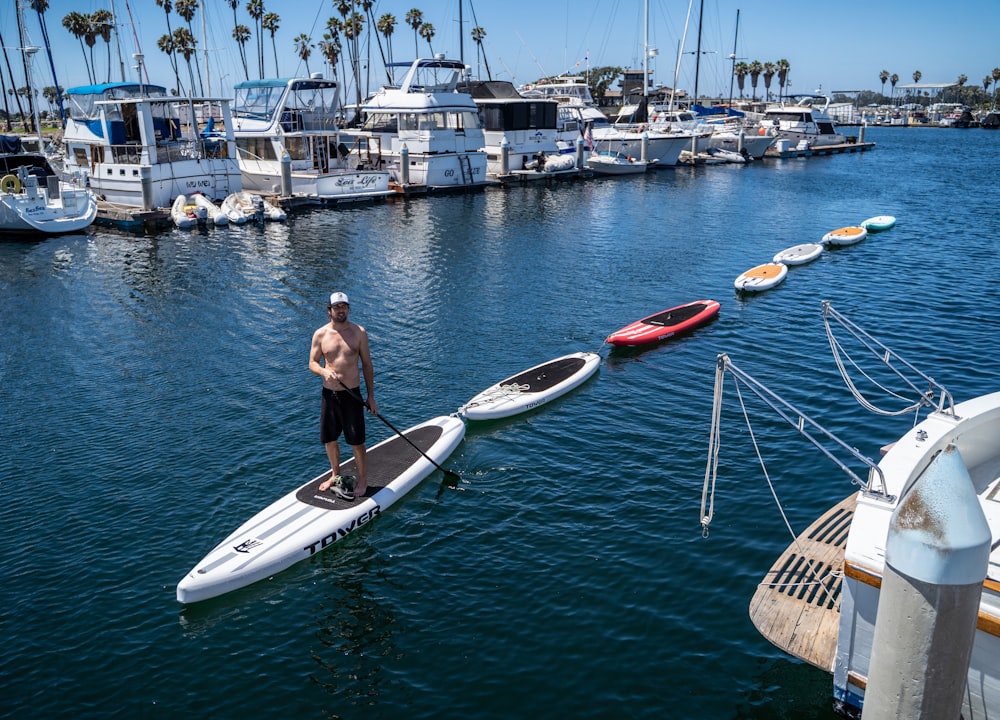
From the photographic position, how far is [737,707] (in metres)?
8.14

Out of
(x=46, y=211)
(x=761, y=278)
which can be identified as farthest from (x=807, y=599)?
(x=46, y=211)

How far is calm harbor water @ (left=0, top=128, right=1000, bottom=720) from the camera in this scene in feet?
28.4

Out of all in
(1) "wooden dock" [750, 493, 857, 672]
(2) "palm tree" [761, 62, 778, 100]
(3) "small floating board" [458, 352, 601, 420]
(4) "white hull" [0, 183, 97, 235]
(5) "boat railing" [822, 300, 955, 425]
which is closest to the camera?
(1) "wooden dock" [750, 493, 857, 672]

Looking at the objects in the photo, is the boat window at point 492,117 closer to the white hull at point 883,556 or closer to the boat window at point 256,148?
the boat window at point 256,148

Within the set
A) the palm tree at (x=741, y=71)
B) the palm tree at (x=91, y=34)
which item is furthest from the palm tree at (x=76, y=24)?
the palm tree at (x=741, y=71)

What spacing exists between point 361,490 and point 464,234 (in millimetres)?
26040

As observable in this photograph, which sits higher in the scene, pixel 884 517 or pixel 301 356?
pixel 884 517

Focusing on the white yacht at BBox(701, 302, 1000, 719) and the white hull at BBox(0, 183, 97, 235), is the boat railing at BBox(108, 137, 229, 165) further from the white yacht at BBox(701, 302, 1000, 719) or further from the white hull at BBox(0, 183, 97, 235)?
the white yacht at BBox(701, 302, 1000, 719)

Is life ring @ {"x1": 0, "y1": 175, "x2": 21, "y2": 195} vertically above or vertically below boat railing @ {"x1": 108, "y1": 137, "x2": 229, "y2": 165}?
below

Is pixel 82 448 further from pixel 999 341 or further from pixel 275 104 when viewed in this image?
pixel 275 104

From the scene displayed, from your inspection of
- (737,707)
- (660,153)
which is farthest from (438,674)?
(660,153)

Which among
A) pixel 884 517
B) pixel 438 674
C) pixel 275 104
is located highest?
pixel 275 104

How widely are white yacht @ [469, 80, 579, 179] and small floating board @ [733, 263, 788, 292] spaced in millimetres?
30181

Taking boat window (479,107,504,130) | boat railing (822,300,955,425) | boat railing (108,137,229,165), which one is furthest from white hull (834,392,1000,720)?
boat window (479,107,504,130)
